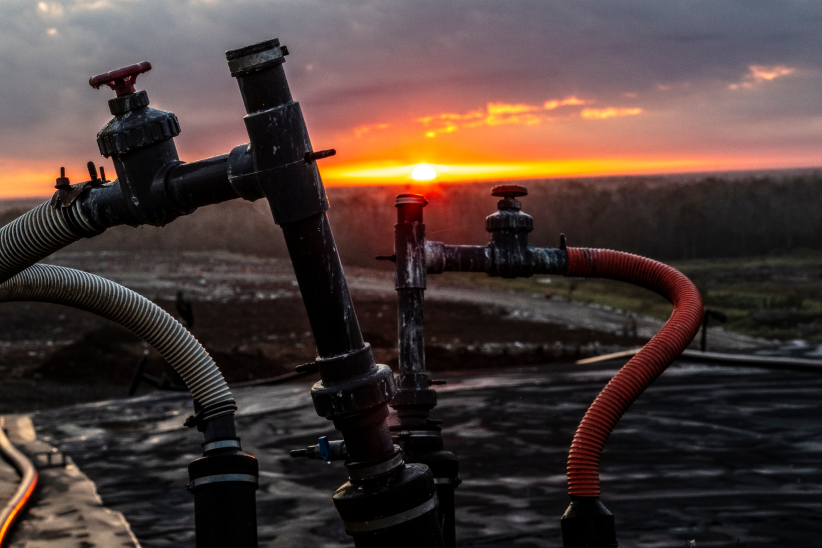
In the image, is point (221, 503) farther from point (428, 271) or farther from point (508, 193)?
point (508, 193)

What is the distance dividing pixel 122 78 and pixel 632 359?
101 inches

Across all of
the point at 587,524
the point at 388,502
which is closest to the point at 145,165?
the point at 388,502

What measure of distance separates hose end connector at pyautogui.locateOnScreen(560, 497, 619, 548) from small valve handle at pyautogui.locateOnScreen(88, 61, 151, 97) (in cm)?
250

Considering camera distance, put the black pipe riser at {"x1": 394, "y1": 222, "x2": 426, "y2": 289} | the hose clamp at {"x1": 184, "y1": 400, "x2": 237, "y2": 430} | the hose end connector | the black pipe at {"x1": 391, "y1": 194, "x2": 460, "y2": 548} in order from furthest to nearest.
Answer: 1. the black pipe riser at {"x1": 394, "y1": 222, "x2": 426, "y2": 289}
2. the black pipe at {"x1": 391, "y1": 194, "x2": 460, "y2": 548}
3. the hose end connector
4. the hose clamp at {"x1": 184, "y1": 400, "x2": 237, "y2": 430}

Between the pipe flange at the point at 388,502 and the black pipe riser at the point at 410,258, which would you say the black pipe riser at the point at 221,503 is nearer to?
the pipe flange at the point at 388,502

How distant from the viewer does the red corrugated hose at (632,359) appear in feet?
11.0

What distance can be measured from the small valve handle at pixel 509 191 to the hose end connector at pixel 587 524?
169 cm

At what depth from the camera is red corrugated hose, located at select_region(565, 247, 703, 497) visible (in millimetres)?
3355

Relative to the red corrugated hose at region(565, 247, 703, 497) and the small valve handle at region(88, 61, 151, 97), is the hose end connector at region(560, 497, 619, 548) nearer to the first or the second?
the red corrugated hose at region(565, 247, 703, 497)

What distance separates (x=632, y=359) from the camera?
3631 mm

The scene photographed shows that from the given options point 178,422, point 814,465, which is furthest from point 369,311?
point 814,465

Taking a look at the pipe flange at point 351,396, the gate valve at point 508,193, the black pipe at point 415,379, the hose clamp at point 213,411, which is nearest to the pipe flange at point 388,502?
the pipe flange at point 351,396

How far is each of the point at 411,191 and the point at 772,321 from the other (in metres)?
21.2

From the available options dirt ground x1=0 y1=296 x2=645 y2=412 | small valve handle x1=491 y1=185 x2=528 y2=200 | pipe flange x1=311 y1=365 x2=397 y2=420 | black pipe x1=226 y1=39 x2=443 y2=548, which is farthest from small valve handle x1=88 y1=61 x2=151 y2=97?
dirt ground x1=0 y1=296 x2=645 y2=412
